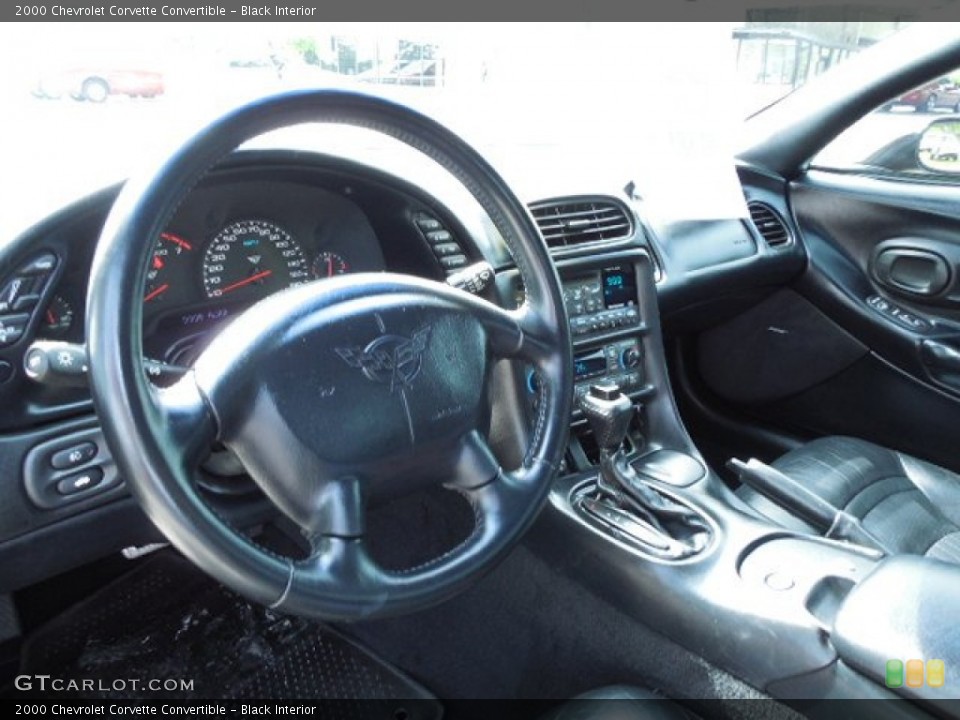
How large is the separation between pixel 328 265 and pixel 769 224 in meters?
1.44

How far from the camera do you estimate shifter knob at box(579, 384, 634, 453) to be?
1413 millimetres

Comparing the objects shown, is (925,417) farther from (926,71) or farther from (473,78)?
(473,78)

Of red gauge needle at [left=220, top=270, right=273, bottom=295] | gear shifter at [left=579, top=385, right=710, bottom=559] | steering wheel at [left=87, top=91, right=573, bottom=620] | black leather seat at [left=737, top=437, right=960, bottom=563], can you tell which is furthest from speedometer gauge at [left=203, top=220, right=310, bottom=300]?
black leather seat at [left=737, top=437, right=960, bottom=563]

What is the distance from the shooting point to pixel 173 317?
52.6 inches

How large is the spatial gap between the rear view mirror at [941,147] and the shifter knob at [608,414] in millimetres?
1538

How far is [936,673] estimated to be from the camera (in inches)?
39.9

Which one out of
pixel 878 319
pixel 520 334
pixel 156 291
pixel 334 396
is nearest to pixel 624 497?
pixel 520 334

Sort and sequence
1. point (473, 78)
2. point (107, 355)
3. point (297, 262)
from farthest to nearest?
point (473, 78) < point (297, 262) < point (107, 355)

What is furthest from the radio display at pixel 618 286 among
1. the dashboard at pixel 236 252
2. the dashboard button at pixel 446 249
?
the dashboard at pixel 236 252

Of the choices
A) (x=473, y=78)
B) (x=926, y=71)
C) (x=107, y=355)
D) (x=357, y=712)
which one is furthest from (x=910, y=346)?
(x=107, y=355)

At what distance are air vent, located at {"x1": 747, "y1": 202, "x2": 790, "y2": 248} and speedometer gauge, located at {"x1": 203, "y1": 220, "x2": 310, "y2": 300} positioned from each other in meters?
1.44

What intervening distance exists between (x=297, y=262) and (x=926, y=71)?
165cm

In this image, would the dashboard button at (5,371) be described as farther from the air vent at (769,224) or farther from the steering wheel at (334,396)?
the air vent at (769,224)

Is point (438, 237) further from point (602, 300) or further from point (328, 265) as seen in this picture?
point (602, 300)
